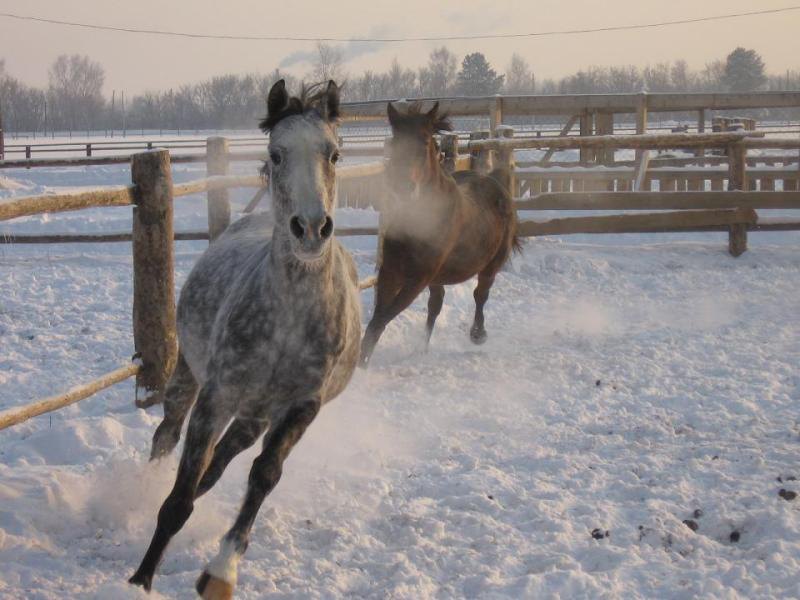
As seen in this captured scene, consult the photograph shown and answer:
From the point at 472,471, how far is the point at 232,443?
53.9 inches

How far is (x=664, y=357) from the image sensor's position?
6844 millimetres

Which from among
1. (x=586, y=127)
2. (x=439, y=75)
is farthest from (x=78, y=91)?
(x=586, y=127)

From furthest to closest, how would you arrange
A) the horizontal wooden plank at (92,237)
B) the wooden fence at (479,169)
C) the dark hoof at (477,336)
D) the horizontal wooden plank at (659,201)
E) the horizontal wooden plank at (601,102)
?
the horizontal wooden plank at (601,102), the horizontal wooden plank at (659,201), the horizontal wooden plank at (92,237), the dark hoof at (477,336), the wooden fence at (479,169)

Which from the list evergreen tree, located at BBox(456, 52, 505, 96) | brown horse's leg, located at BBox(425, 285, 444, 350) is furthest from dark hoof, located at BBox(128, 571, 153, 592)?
→ evergreen tree, located at BBox(456, 52, 505, 96)

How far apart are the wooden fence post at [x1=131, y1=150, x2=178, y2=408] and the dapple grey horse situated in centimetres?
164

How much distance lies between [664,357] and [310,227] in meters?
4.68

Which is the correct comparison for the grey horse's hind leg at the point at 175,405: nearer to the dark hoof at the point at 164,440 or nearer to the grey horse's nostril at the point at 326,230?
the dark hoof at the point at 164,440

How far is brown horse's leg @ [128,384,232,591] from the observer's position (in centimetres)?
305

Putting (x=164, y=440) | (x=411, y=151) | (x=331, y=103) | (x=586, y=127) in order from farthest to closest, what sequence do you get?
(x=586, y=127)
(x=411, y=151)
(x=164, y=440)
(x=331, y=103)

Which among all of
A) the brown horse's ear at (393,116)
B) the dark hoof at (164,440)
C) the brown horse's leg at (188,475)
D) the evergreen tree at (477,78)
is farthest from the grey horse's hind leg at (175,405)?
the evergreen tree at (477,78)

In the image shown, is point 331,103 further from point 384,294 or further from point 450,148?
point 450,148

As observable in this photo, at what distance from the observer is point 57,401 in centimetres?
430

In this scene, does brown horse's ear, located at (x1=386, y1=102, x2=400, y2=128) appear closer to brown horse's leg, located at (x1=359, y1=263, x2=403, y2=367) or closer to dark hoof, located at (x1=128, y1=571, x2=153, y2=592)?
brown horse's leg, located at (x1=359, y1=263, x2=403, y2=367)

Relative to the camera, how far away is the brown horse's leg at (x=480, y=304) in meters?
7.75
